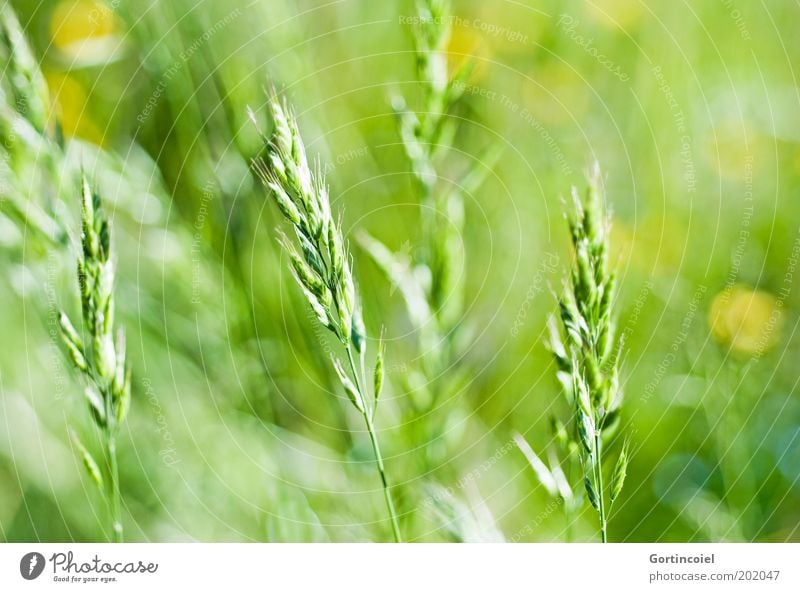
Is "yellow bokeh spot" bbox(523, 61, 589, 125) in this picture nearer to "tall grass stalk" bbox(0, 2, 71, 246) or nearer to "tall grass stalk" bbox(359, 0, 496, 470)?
"tall grass stalk" bbox(359, 0, 496, 470)

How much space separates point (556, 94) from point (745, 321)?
0.29 metres

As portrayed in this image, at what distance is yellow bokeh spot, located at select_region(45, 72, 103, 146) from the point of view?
0.64 metres

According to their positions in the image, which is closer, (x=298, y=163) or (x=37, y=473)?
(x=298, y=163)

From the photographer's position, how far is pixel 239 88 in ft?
2.04

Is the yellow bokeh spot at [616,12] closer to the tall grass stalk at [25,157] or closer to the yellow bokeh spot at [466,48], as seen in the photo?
the yellow bokeh spot at [466,48]

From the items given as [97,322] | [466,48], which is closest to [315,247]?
[97,322]

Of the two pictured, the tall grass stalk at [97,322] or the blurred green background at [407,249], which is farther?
the blurred green background at [407,249]

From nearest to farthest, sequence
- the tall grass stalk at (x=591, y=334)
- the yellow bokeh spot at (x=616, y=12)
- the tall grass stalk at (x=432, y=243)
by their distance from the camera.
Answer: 1. the tall grass stalk at (x=591, y=334)
2. the tall grass stalk at (x=432, y=243)
3. the yellow bokeh spot at (x=616, y=12)

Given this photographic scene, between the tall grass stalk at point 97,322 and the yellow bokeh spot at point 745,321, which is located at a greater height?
the tall grass stalk at point 97,322

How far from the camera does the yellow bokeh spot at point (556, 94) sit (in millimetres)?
668

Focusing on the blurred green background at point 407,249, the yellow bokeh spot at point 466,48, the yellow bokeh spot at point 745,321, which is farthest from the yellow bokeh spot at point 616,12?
the yellow bokeh spot at point 745,321
